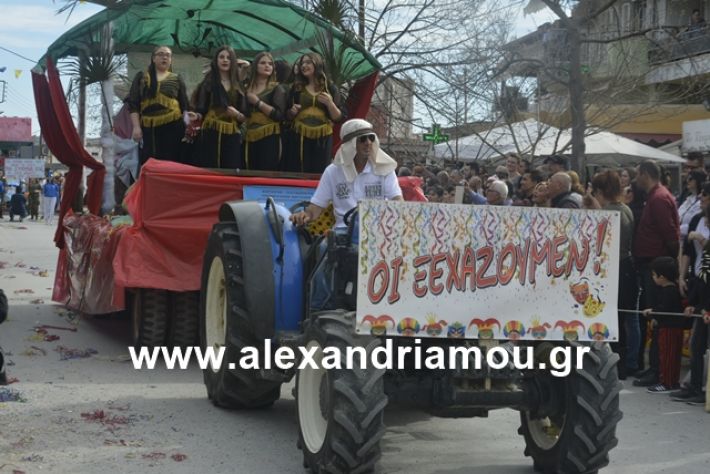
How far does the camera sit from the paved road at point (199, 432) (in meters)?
6.70

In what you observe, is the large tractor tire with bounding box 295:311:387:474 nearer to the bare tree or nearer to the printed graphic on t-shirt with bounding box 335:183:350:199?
the printed graphic on t-shirt with bounding box 335:183:350:199

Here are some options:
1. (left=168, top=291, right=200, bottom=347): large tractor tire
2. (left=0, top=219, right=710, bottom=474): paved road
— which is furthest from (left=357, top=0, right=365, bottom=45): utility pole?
(left=0, top=219, right=710, bottom=474): paved road

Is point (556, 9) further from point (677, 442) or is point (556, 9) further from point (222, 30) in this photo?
point (677, 442)

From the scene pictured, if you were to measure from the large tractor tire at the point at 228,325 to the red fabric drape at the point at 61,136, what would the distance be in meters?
5.11

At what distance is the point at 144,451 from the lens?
6891 mm

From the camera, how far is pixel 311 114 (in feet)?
36.3

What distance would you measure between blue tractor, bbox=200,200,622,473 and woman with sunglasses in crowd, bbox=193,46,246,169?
3.39 metres

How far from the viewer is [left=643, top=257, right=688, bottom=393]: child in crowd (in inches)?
390

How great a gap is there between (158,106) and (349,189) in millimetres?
4653

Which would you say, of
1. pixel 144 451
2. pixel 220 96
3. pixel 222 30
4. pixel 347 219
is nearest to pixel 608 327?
pixel 347 219

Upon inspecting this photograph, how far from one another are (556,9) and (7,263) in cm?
1088

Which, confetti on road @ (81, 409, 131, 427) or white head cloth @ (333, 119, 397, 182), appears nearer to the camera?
white head cloth @ (333, 119, 397, 182)

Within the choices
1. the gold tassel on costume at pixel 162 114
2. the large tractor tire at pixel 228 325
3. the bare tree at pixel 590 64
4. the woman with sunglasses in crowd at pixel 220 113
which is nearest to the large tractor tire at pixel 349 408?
the large tractor tire at pixel 228 325

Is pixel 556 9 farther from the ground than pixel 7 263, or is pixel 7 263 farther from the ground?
pixel 556 9
